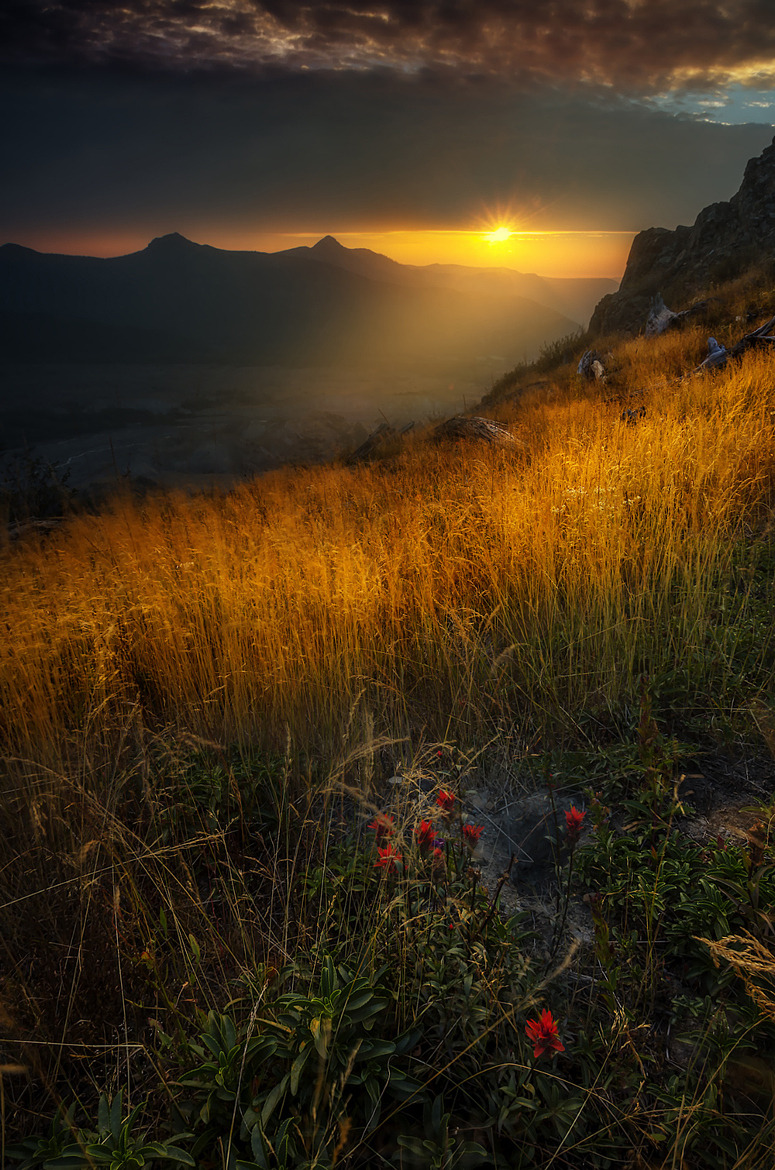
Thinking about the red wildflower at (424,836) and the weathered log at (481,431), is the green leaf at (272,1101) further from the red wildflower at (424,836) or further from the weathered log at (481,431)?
the weathered log at (481,431)

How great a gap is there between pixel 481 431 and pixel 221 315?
18811cm

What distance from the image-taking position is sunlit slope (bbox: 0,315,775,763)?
2.54 m

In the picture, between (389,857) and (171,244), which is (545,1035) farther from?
(171,244)

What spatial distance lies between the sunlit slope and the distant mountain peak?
211 meters

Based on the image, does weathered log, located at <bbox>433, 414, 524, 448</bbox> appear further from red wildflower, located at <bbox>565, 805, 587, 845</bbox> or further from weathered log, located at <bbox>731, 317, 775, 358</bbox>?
red wildflower, located at <bbox>565, 805, 587, 845</bbox>

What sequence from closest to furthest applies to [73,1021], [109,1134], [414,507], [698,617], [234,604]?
[109,1134] < [73,1021] < [698,617] < [234,604] < [414,507]

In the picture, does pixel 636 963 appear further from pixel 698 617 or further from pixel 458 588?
pixel 458 588

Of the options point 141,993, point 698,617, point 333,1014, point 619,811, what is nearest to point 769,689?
point 698,617

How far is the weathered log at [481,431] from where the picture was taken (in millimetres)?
6977

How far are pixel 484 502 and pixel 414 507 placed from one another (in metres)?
0.82

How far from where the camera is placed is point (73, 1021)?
1.42 metres

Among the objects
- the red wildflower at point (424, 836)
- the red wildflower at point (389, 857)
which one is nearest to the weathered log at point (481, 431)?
the red wildflower at point (389, 857)

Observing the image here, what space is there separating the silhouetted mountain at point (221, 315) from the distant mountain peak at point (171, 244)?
315mm

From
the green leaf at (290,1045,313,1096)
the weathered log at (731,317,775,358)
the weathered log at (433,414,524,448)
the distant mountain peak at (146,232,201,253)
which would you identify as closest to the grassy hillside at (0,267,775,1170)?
the green leaf at (290,1045,313,1096)
